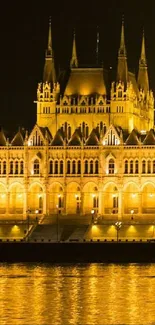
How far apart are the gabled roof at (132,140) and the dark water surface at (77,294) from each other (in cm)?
3332

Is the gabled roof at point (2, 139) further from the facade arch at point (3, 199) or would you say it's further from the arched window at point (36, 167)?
the facade arch at point (3, 199)

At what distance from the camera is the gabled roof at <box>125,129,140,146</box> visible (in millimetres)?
185375

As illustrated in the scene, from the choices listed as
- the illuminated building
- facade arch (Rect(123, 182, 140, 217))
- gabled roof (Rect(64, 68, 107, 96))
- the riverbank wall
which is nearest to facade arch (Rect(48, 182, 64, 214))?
the illuminated building

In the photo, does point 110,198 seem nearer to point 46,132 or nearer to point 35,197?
point 35,197

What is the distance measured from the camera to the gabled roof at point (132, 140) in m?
185

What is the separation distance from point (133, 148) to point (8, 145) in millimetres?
14377

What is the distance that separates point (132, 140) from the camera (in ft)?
610

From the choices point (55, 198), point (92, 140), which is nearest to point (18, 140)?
point (55, 198)

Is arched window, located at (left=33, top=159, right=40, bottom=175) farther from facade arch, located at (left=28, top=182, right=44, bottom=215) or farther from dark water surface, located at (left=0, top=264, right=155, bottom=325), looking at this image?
dark water surface, located at (left=0, top=264, right=155, bottom=325)

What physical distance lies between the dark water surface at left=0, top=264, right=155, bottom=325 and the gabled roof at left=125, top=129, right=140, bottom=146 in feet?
109

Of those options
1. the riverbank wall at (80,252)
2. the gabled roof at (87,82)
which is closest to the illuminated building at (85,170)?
the gabled roof at (87,82)

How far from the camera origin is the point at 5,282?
13650 centimetres

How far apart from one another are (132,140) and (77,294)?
58.7 m

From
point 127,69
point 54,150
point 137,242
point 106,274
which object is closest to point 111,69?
point 127,69
